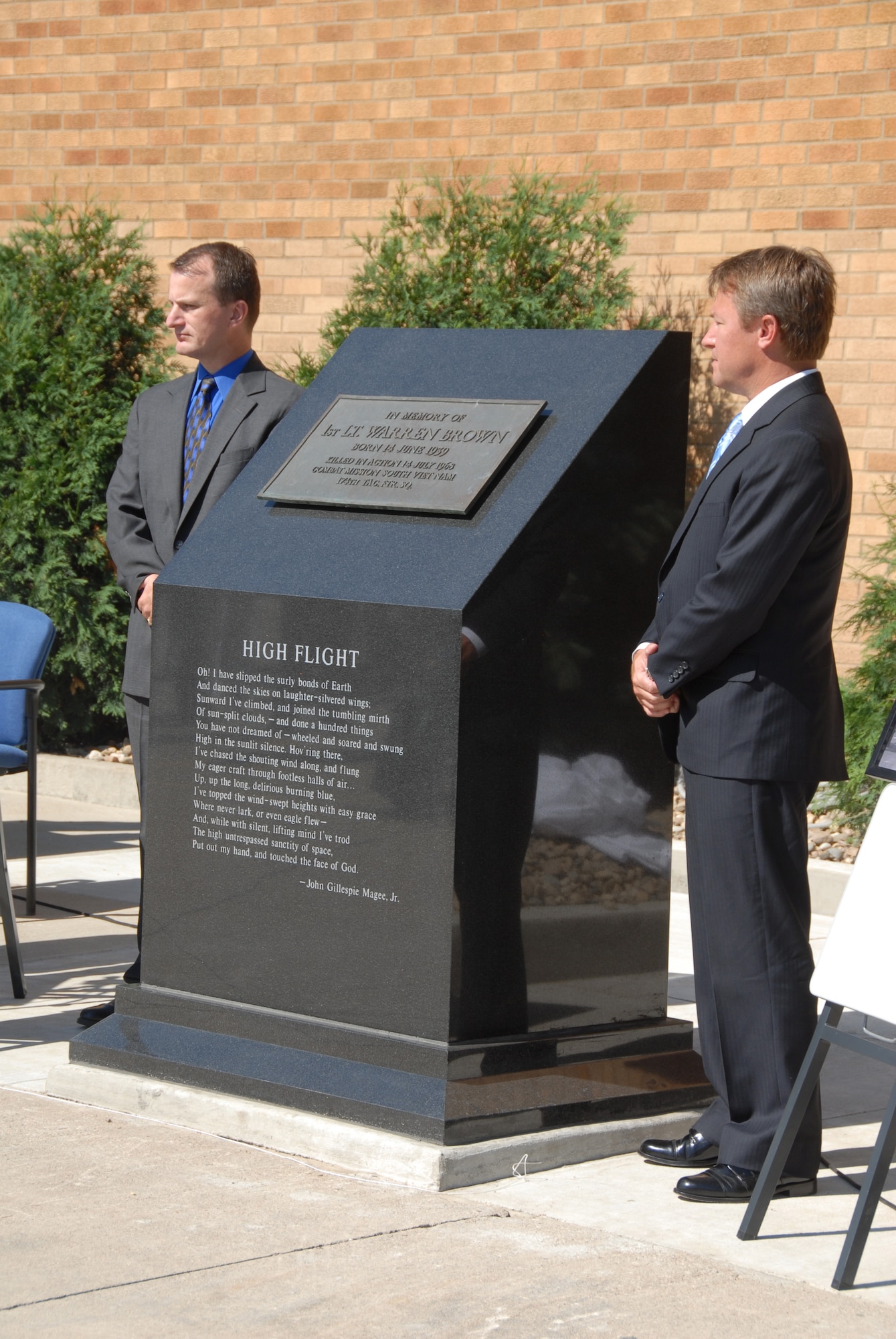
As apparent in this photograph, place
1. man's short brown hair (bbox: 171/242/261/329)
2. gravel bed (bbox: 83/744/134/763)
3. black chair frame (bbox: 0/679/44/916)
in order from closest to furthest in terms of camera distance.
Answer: man's short brown hair (bbox: 171/242/261/329)
black chair frame (bbox: 0/679/44/916)
gravel bed (bbox: 83/744/134/763)

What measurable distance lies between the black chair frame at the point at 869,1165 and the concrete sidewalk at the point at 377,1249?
0.05 meters

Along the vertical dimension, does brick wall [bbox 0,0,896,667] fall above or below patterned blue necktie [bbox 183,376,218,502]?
above

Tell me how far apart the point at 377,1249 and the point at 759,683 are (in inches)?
53.9

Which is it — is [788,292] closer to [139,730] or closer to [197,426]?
[197,426]

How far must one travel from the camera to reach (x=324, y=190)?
9766 millimetres

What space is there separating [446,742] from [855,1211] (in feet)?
4.17

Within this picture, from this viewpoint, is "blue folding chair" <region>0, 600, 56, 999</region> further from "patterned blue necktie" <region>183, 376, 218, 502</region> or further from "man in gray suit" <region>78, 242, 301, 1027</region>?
"patterned blue necktie" <region>183, 376, 218, 502</region>

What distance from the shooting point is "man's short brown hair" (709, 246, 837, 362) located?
11.9 ft

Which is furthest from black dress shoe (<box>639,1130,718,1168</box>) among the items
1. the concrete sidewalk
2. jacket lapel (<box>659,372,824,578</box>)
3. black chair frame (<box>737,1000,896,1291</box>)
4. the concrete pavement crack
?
jacket lapel (<box>659,372,824,578</box>)

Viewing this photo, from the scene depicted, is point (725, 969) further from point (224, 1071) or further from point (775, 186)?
point (775, 186)

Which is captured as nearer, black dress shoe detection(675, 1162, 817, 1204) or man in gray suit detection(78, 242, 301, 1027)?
black dress shoe detection(675, 1162, 817, 1204)

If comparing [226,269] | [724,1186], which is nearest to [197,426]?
[226,269]

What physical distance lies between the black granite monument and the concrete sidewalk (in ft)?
0.77

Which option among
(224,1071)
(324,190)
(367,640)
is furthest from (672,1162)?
(324,190)
